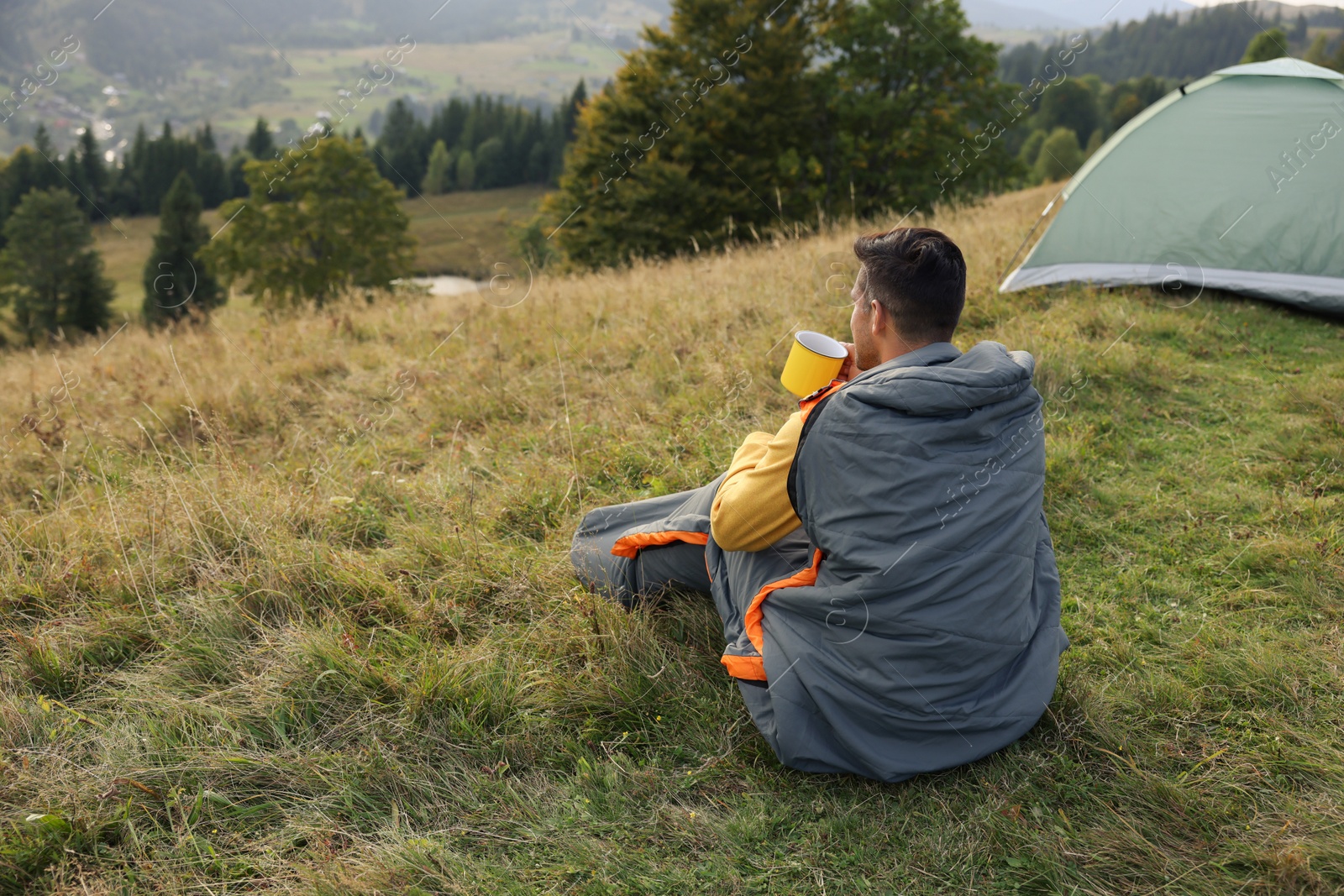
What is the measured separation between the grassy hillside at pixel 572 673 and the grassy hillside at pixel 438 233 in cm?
4152

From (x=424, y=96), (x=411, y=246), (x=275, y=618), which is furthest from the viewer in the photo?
(x=424, y=96)

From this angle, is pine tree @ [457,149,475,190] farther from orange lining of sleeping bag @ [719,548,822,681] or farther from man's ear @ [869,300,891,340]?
orange lining of sleeping bag @ [719,548,822,681]

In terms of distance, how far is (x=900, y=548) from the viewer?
1977 millimetres

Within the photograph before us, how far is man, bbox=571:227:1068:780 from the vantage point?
77.6 inches

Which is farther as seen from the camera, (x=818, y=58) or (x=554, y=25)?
(x=554, y=25)

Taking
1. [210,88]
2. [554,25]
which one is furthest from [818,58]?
[210,88]

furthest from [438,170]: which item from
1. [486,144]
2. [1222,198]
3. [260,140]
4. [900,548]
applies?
[900,548]

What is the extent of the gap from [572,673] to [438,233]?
70.1 m

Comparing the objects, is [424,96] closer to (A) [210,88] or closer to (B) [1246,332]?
(A) [210,88]

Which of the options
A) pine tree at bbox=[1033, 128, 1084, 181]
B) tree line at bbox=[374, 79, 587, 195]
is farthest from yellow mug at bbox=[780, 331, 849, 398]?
tree line at bbox=[374, 79, 587, 195]

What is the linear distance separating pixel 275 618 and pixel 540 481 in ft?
4.30

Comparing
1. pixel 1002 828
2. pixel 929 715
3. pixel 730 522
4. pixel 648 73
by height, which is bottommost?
pixel 1002 828

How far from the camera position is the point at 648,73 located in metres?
19.5

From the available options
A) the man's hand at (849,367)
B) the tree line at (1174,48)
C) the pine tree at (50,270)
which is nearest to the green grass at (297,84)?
the pine tree at (50,270)
